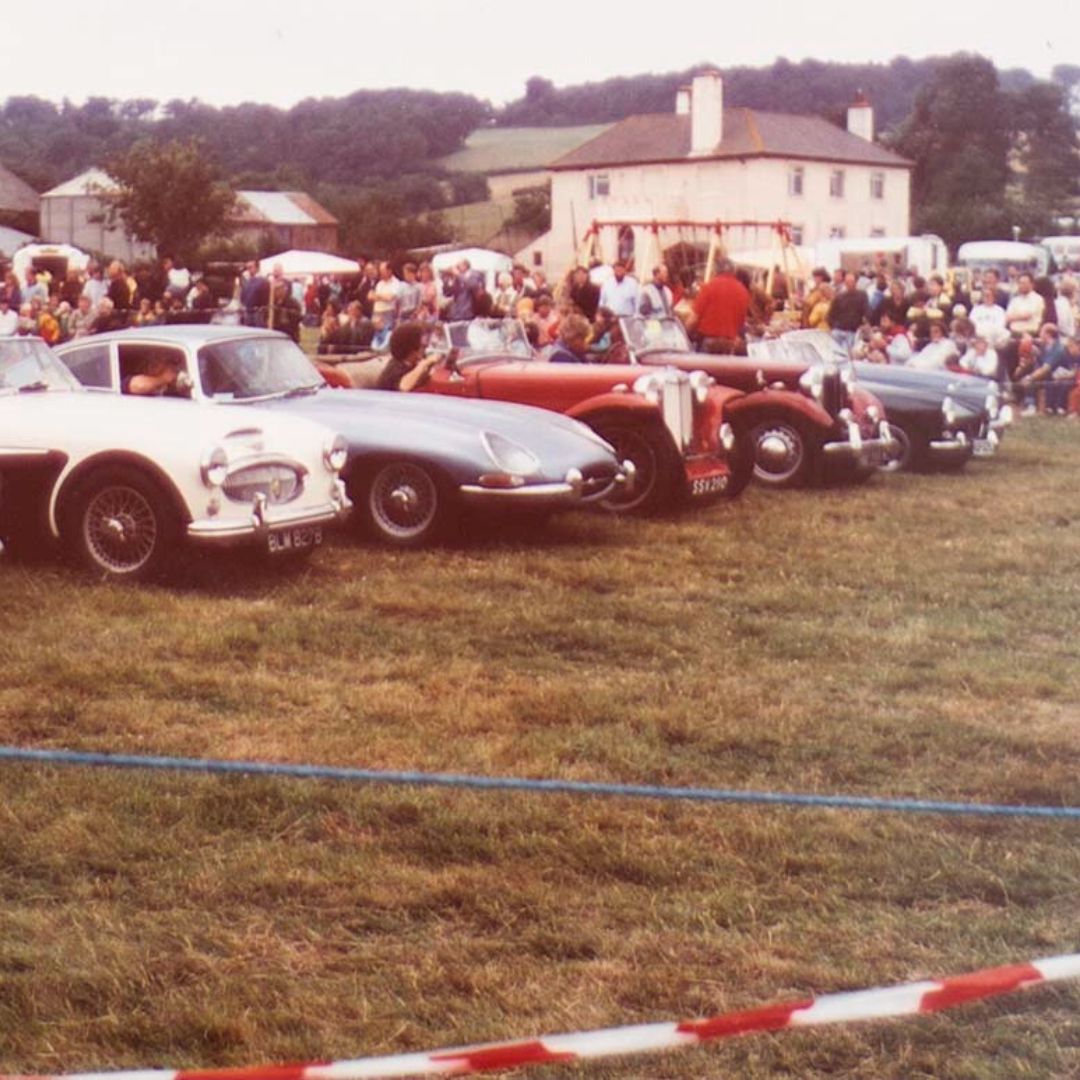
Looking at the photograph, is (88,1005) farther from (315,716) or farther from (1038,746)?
(1038,746)

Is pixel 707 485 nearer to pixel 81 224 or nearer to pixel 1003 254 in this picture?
pixel 81 224

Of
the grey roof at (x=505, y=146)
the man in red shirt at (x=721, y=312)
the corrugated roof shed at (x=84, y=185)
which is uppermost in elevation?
the grey roof at (x=505, y=146)

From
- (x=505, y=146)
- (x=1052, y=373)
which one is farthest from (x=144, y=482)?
(x=1052, y=373)

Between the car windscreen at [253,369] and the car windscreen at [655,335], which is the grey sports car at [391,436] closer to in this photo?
the car windscreen at [253,369]

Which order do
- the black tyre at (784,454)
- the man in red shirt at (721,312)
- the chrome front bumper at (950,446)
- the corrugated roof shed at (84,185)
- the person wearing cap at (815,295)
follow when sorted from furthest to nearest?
the person wearing cap at (815,295)
the chrome front bumper at (950,446)
the man in red shirt at (721,312)
the black tyre at (784,454)
the corrugated roof shed at (84,185)

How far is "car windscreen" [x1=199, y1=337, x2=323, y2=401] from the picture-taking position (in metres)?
8.55

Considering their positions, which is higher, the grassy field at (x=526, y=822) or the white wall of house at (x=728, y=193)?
the white wall of house at (x=728, y=193)

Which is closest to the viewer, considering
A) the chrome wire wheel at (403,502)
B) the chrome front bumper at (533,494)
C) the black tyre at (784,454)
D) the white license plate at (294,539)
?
the white license plate at (294,539)

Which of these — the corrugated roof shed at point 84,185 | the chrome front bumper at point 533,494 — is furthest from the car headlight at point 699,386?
the corrugated roof shed at point 84,185

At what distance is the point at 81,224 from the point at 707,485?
396cm

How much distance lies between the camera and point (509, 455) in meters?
8.73

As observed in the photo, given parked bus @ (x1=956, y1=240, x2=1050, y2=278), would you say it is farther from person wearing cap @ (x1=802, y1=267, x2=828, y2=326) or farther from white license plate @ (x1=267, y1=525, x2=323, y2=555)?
white license plate @ (x1=267, y1=525, x2=323, y2=555)

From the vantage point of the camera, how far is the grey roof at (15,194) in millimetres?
6688

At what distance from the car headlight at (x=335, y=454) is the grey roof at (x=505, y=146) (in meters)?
1.36
